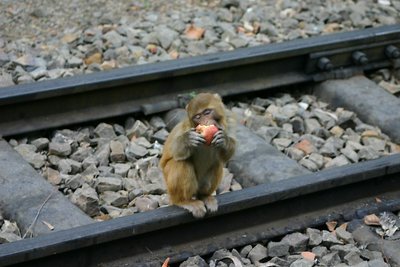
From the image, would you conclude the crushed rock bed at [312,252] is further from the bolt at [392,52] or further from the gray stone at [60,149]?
the bolt at [392,52]

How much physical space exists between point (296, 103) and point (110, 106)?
1.65 m

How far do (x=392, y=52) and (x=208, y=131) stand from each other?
11.5 ft

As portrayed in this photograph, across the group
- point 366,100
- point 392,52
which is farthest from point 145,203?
point 392,52

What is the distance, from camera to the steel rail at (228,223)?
570 cm

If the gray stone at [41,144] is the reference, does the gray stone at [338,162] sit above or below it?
below

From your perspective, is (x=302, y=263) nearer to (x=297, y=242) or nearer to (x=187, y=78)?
(x=297, y=242)

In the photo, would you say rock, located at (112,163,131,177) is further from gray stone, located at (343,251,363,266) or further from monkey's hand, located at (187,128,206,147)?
gray stone, located at (343,251,363,266)

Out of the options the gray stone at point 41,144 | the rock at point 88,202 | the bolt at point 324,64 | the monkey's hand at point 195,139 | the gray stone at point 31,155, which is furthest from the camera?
the bolt at point 324,64

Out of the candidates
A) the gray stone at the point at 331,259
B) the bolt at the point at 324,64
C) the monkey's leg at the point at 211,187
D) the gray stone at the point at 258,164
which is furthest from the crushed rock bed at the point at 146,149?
the gray stone at the point at 331,259

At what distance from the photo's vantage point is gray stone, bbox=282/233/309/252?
20.5 ft

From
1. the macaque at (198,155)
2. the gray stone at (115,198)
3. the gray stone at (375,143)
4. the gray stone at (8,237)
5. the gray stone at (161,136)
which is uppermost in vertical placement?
the macaque at (198,155)

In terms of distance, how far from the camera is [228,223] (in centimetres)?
632

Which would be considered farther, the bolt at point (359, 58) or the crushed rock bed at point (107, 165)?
the bolt at point (359, 58)

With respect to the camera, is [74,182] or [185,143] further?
[74,182]
